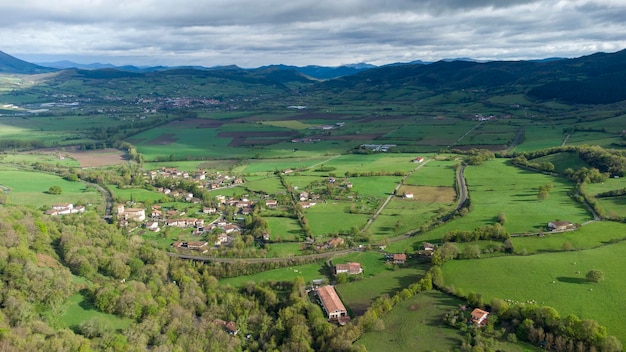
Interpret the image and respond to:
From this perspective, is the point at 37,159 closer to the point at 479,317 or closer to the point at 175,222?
the point at 175,222

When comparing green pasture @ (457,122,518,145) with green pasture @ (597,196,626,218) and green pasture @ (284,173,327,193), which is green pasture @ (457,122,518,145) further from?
green pasture @ (597,196,626,218)

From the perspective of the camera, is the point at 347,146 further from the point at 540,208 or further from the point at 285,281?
the point at 285,281

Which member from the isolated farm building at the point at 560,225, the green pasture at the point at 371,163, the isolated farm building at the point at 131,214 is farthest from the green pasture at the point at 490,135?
the isolated farm building at the point at 131,214

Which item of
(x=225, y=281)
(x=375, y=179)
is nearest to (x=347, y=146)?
(x=375, y=179)

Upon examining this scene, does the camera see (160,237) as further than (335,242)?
Yes

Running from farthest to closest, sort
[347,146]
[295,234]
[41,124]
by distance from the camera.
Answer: [41,124], [347,146], [295,234]

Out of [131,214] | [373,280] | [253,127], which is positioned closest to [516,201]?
[373,280]
